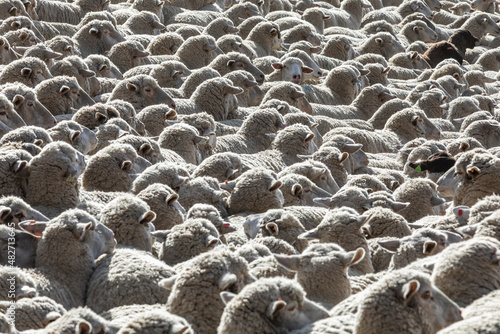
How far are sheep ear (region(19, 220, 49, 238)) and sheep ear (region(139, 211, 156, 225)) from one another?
732mm

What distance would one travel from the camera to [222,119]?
42.3ft

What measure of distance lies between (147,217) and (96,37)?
27.6 feet

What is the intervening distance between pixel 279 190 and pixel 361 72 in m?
7.73

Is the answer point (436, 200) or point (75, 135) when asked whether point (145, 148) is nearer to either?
point (75, 135)

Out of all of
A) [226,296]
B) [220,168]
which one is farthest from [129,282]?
[220,168]

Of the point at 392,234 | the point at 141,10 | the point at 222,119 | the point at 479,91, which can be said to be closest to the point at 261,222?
the point at 392,234

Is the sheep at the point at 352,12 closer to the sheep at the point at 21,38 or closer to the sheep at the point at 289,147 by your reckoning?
the sheep at the point at 21,38

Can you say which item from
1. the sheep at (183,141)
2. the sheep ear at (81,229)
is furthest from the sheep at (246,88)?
the sheep ear at (81,229)

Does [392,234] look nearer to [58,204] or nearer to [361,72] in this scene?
[58,204]

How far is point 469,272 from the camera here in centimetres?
555

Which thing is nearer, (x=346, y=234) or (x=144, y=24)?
(x=346, y=234)

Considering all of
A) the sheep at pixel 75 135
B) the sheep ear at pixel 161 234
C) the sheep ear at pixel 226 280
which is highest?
the sheep ear at pixel 226 280

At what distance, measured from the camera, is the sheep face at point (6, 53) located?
42.5 ft

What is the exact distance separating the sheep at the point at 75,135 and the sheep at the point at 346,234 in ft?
10.5
